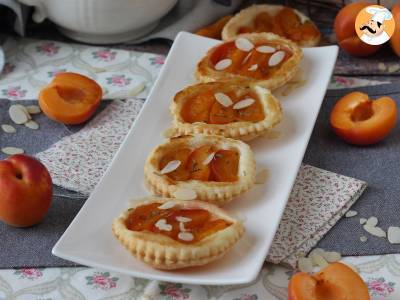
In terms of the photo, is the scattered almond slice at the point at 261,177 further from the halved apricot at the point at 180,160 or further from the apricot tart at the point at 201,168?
the halved apricot at the point at 180,160

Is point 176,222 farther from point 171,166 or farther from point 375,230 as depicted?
point 375,230

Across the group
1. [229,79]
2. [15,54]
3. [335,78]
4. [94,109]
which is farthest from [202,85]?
[15,54]

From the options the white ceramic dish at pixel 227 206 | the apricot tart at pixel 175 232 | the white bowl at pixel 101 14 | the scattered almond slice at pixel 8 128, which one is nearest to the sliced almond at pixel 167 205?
the apricot tart at pixel 175 232

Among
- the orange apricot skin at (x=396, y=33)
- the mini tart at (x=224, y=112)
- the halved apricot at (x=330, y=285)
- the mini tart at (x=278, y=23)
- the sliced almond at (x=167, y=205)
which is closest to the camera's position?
the halved apricot at (x=330, y=285)

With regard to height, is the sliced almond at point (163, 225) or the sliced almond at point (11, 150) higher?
the sliced almond at point (163, 225)

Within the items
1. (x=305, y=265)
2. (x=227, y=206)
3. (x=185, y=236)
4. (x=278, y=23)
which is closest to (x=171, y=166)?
(x=227, y=206)

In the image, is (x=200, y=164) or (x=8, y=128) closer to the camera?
(x=200, y=164)
